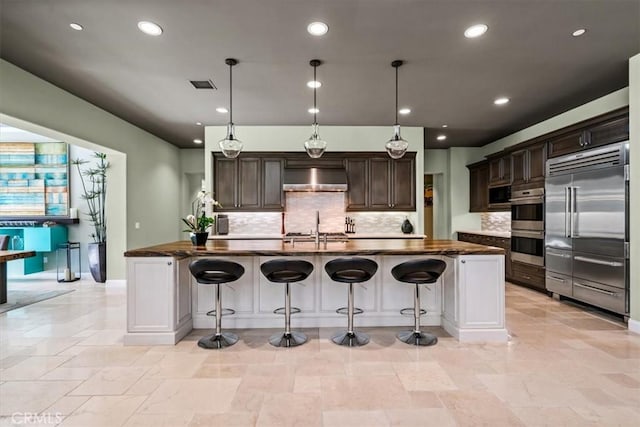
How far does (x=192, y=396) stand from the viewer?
2238mm

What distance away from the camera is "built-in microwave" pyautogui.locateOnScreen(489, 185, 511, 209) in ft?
19.9

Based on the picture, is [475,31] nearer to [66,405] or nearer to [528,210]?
[528,210]

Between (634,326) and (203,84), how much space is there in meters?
5.41

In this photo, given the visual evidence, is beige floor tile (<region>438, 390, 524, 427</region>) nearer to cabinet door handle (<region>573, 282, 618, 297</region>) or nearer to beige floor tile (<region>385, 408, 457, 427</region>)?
beige floor tile (<region>385, 408, 457, 427</region>)

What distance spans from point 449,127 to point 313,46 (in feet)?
12.1

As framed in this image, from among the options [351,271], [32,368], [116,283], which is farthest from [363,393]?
[116,283]

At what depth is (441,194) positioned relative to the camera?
25.7 ft

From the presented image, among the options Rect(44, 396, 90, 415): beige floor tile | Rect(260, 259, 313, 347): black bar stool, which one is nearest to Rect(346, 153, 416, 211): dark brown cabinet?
Rect(260, 259, 313, 347): black bar stool

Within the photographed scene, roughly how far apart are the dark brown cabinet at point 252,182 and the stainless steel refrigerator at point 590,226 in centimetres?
426

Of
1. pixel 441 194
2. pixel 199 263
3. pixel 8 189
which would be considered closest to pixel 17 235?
pixel 8 189

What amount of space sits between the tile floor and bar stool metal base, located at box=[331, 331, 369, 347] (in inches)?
3.1

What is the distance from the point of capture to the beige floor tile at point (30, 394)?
2.11 meters

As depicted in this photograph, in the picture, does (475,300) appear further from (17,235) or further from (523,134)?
(17,235)

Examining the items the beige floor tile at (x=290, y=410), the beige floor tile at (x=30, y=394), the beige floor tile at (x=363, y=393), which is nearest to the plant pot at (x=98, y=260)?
the beige floor tile at (x=30, y=394)
